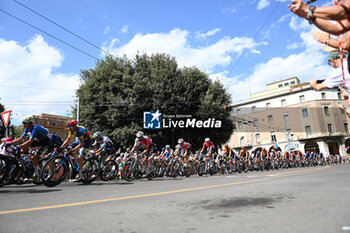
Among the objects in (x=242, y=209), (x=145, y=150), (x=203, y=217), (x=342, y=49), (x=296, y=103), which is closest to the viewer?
(x=203, y=217)

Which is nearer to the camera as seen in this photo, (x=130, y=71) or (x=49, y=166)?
(x=49, y=166)

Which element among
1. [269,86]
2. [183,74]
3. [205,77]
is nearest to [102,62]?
[183,74]

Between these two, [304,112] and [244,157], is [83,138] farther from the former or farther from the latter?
[304,112]

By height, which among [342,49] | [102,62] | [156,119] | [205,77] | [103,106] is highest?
[102,62]

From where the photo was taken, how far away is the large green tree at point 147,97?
21.0 metres

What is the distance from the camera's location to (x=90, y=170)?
7.76 meters

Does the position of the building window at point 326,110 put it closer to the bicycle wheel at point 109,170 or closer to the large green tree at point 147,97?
the large green tree at point 147,97

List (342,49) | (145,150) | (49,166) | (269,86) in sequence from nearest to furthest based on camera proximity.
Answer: (342,49)
(49,166)
(145,150)
(269,86)

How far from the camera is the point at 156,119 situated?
2114 cm

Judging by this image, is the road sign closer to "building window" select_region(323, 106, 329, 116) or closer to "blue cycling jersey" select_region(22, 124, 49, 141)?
"blue cycling jersey" select_region(22, 124, 49, 141)

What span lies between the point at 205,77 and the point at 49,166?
1979 cm

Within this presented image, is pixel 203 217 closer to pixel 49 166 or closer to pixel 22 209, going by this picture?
pixel 22 209

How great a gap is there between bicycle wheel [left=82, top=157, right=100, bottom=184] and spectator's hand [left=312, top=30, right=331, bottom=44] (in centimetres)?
693

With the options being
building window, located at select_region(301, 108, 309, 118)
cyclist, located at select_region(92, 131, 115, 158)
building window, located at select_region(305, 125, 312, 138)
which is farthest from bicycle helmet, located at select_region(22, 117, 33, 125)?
building window, located at select_region(301, 108, 309, 118)
